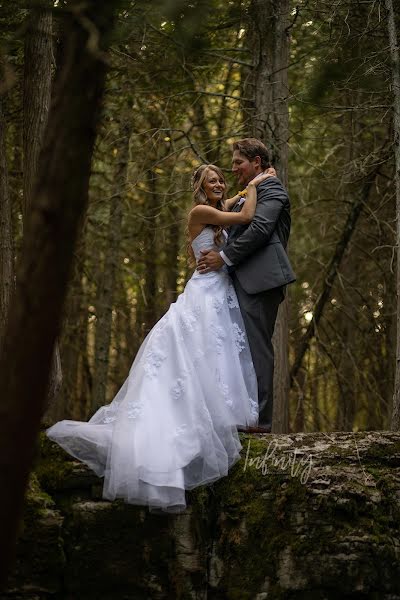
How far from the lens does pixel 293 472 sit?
5.54 metres

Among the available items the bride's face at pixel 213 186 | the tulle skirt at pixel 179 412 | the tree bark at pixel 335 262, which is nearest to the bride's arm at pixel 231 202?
the bride's face at pixel 213 186

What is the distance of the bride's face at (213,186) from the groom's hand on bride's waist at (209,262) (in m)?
0.46

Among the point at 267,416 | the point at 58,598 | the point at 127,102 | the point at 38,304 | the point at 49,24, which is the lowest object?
the point at 58,598

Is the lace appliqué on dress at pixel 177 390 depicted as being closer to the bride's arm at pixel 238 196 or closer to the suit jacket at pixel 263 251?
the suit jacket at pixel 263 251

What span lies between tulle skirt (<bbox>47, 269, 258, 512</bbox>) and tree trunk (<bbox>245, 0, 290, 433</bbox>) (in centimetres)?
220

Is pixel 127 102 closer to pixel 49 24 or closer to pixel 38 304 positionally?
pixel 49 24

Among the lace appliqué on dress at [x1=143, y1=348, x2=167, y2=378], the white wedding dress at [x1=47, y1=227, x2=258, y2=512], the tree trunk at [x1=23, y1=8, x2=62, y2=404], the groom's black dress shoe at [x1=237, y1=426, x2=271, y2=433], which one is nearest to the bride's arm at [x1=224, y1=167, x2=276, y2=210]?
the white wedding dress at [x1=47, y1=227, x2=258, y2=512]

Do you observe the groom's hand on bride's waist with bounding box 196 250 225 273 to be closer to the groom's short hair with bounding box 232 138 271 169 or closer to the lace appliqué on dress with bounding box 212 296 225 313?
the lace appliqué on dress with bounding box 212 296 225 313

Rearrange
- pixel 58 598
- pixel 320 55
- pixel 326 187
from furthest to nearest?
pixel 326 187
pixel 320 55
pixel 58 598

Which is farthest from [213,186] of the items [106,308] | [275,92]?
[106,308]

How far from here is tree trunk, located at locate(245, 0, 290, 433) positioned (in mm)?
8312

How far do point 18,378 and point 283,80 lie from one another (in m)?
5.79

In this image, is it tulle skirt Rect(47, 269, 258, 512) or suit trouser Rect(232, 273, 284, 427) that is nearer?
tulle skirt Rect(47, 269, 258, 512)

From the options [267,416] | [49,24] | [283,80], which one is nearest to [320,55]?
[283,80]
